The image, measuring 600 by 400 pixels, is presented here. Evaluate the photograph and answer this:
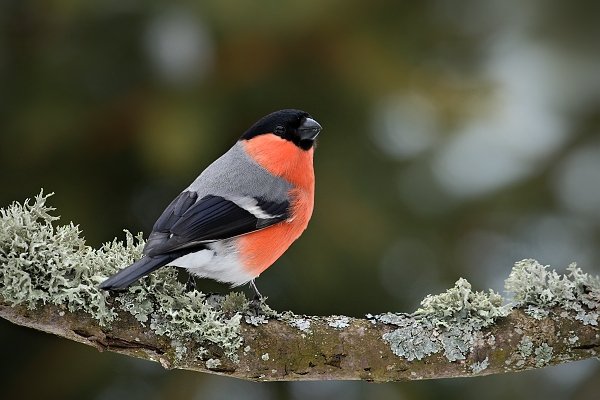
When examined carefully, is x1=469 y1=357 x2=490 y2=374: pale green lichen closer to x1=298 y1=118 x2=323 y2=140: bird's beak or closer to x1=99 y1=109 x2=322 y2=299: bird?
x1=99 y1=109 x2=322 y2=299: bird

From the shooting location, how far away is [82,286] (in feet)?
9.70

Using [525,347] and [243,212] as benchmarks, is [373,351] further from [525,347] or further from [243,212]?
[243,212]

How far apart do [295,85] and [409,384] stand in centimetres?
218

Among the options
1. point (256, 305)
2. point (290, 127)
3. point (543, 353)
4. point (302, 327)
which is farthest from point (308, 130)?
point (543, 353)

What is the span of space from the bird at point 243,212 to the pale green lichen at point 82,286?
0.09 meters

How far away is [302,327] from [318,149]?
2.91 meters

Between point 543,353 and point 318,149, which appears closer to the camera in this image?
point 543,353

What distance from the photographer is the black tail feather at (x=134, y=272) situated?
116 inches

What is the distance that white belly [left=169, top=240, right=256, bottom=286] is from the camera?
3.66 meters

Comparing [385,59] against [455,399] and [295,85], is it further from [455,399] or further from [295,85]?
[455,399]

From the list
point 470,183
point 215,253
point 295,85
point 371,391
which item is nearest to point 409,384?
point 371,391

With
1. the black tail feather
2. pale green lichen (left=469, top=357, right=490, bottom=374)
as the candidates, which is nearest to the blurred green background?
the black tail feather

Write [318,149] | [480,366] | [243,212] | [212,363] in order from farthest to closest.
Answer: [318,149]
[243,212]
[480,366]
[212,363]

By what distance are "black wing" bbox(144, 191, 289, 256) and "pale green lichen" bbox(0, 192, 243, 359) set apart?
0.16 m
